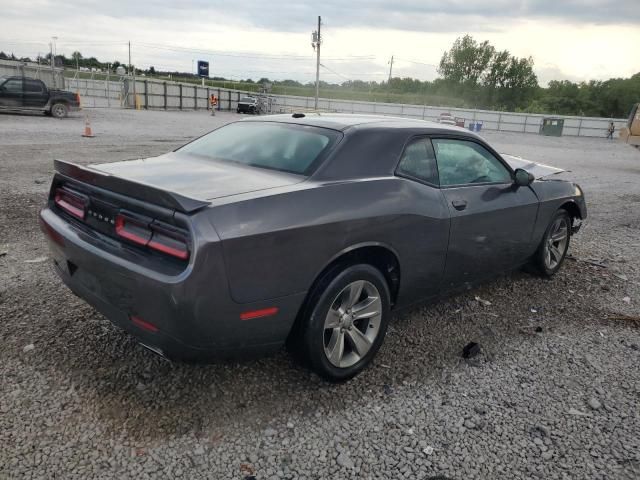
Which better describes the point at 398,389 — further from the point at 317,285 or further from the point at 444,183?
the point at 444,183

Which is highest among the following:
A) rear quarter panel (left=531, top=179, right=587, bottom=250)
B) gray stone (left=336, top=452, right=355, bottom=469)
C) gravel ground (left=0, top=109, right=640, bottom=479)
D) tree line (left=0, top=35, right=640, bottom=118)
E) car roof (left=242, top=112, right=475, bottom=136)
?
tree line (left=0, top=35, right=640, bottom=118)

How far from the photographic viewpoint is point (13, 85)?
20.2 m

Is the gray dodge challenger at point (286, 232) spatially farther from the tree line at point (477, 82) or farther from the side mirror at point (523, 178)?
the tree line at point (477, 82)

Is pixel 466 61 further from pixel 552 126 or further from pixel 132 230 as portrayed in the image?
pixel 132 230

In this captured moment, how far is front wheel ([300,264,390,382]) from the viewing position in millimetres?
2760

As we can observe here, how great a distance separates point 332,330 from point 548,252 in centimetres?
295

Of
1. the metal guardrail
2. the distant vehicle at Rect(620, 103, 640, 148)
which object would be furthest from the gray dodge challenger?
the metal guardrail

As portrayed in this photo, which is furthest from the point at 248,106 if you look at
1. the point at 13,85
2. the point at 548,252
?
the point at 548,252

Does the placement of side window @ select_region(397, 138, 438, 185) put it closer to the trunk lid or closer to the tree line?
the trunk lid

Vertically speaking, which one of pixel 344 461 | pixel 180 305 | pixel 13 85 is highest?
pixel 13 85

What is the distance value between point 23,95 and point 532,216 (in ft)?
72.5

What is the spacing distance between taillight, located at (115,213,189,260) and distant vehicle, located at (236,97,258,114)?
40144mm

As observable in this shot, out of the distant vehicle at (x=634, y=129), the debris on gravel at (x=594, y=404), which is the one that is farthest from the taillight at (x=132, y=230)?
the distant vehicle at (x=634, y=129)

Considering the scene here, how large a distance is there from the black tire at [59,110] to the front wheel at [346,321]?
22.4 m
